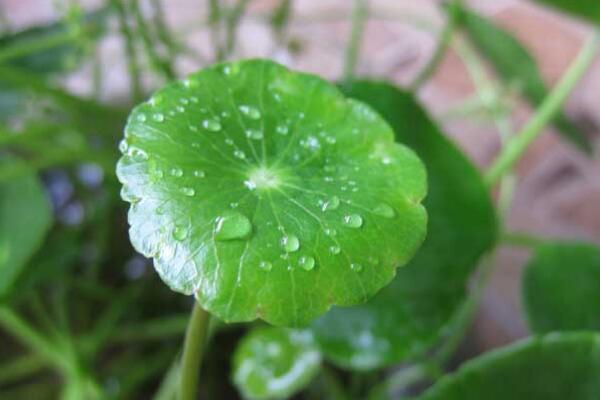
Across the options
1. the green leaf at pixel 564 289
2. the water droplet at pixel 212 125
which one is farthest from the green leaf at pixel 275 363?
the water droplet at pixel 212 125

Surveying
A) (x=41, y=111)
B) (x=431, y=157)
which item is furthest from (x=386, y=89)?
(x=41, y=111)

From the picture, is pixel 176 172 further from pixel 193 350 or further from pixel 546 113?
pixel 546 113

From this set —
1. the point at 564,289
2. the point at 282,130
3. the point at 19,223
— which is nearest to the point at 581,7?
the point at 564,289

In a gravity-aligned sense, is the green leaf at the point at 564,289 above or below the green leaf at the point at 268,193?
below

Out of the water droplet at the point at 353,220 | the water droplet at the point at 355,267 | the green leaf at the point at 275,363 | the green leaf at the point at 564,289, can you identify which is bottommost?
the green leaf at the point at 275,363

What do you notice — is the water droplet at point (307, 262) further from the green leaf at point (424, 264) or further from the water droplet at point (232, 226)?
the green leaf at point (424, 264)

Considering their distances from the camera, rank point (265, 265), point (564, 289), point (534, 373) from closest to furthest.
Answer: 1. point (265, 265)
2. point (534, 373)
3. point (564, 289)

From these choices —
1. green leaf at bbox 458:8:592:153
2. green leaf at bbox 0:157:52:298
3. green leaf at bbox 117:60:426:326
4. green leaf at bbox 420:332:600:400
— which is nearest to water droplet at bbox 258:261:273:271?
green leaf at bbox 117:60:426:326
